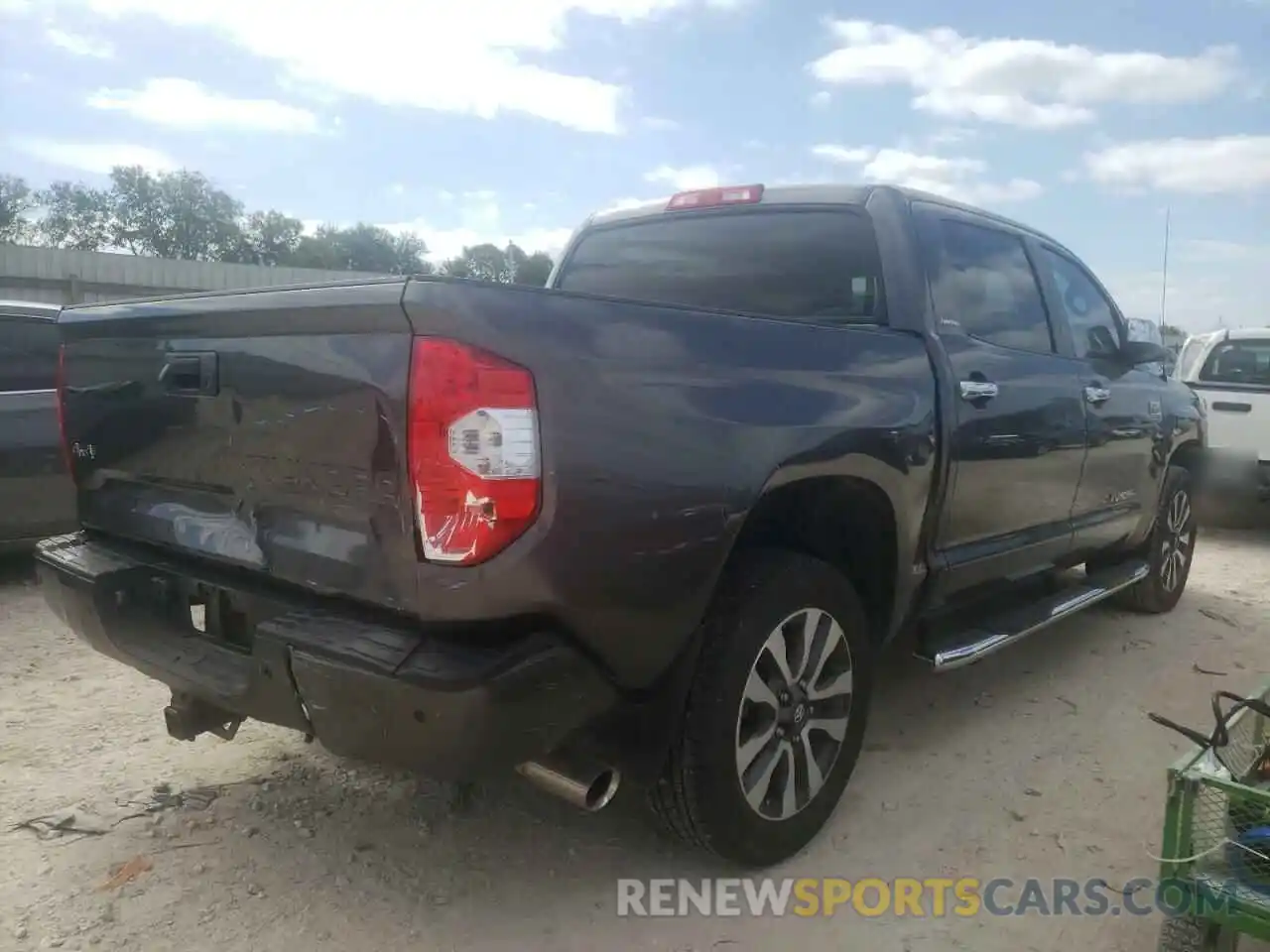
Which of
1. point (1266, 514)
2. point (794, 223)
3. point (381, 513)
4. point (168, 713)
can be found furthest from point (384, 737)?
point (1266, 514)

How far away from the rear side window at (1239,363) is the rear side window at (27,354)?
8.51 metres

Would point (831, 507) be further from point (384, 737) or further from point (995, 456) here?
point (384, 737)

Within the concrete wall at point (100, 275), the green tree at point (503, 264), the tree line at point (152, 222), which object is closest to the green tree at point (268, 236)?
the tree line at point (152, 222)

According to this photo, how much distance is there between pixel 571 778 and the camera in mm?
2188

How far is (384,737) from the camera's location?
195 centimetres

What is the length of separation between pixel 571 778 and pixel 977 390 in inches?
77.2

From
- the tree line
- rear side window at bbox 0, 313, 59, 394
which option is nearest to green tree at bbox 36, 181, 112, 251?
the tree line

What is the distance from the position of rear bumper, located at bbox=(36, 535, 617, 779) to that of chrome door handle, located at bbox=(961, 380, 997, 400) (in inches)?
68.5

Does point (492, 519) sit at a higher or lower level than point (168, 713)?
higher

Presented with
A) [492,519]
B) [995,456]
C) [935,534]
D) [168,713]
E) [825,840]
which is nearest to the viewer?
[492,519]

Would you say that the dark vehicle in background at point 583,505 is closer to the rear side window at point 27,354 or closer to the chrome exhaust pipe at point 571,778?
the chrome exhaust pipe at point 571,778

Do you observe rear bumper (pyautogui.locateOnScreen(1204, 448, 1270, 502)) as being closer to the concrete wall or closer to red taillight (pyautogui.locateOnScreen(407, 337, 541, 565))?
red taillight (pyautogui.locateOnScreen(407, 337, 541, 565))

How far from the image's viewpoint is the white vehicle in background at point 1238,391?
7.58 meters

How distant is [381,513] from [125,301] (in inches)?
48.7
